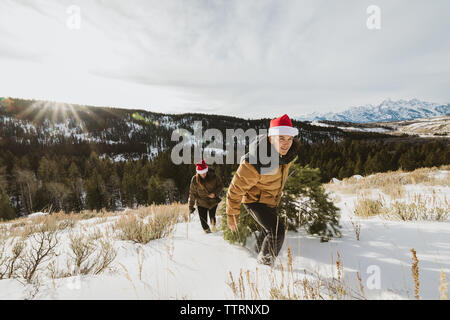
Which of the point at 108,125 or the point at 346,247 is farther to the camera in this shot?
the point at 108,125

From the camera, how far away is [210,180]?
4.19 metres

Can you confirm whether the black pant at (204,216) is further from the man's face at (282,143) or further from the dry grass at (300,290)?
the man's face at (282,143)

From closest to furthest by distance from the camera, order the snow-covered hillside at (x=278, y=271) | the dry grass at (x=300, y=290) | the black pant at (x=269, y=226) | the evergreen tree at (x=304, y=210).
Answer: the dry grass at (x=300, y=290)
the snow-covered hillside at (x=278, y=271)
the black pant at (x=269, y=226)
the evergreen tree at (x=304, y=210)

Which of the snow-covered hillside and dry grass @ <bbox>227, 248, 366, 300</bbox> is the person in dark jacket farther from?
dry grass @ <bbox>227, 248, 366, 300</bbox>

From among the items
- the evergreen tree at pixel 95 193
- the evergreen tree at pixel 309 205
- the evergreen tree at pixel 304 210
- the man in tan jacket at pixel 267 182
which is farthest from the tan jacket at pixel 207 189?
the evergreen tree at pixel 95 193

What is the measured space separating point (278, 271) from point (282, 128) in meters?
1.55

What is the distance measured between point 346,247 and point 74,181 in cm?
5795

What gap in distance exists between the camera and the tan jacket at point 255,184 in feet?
6.86

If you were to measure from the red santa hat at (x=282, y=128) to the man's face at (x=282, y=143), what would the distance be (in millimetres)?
47

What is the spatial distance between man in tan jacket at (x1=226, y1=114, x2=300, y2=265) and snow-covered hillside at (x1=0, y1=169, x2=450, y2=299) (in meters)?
0.30

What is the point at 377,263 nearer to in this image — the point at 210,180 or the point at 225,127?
the point at 210,180

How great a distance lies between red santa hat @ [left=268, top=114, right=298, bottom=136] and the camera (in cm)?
210
